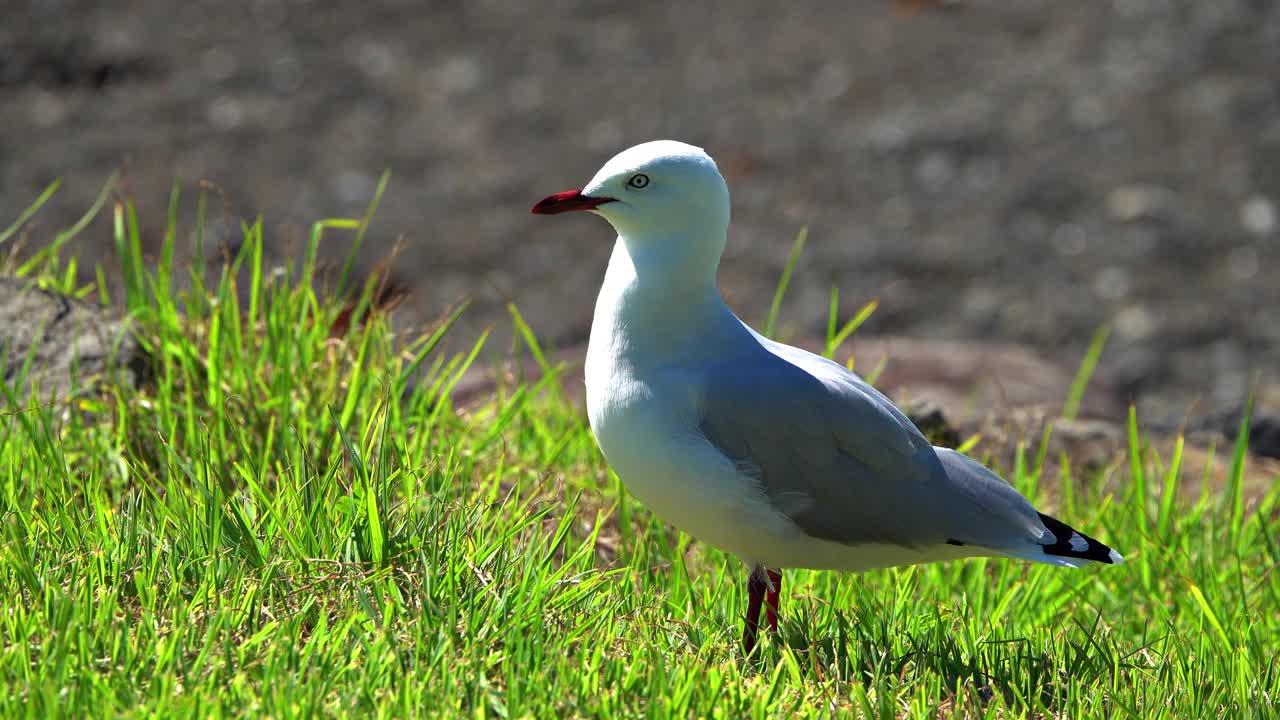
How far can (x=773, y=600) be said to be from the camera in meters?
3.27

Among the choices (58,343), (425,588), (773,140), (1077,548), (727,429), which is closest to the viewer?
(425,588)

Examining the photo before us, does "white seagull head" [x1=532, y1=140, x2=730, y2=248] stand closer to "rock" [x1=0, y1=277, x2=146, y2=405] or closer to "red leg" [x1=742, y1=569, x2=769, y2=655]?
"red leg" [x1=742, y1=569, x2=769, y2=655]

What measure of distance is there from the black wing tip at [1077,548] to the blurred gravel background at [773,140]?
382cm

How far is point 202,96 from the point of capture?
836cm

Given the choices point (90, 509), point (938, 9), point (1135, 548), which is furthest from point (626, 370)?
point (938, 9)

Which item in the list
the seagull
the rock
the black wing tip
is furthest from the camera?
the rock

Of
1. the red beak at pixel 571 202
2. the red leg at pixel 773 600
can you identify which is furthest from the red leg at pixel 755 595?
the red beak at pixel 571 202

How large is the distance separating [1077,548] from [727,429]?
0.81 m

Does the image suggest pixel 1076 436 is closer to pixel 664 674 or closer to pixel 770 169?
pixel 664 674

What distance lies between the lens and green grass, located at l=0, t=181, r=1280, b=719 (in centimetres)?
267

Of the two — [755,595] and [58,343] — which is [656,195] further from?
[58,343]

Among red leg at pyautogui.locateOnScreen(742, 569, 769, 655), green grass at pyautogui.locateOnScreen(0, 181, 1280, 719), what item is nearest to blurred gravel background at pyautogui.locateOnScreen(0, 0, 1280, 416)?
green grass at pyautogui.locateOnScreen(0, 181, 1280, 719)

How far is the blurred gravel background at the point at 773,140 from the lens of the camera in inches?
294

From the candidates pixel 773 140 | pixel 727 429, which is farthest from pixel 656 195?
pixel 773 140
